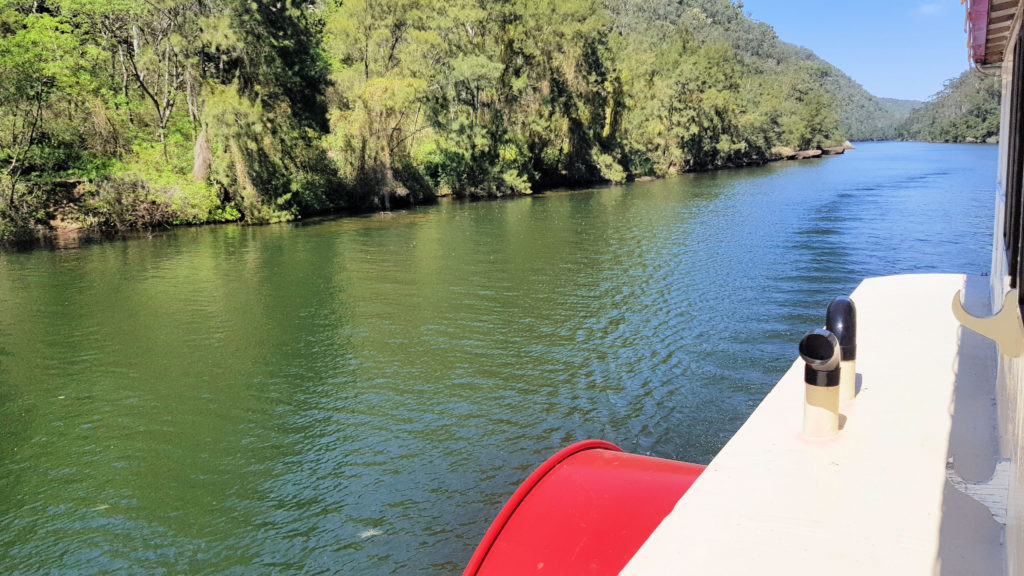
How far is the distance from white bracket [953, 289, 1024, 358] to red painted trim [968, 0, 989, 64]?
8.02ft

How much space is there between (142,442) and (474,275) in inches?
414

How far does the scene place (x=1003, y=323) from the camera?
243cm

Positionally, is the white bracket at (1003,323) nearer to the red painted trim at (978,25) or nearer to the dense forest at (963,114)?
the red painted trim at (978,25)

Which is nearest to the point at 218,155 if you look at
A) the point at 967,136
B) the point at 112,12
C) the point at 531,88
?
the point at 112,12

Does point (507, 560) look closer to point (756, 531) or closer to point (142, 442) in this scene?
point (756, 531)

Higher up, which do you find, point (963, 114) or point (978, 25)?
point (963, 114)

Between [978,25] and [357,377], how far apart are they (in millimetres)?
8780

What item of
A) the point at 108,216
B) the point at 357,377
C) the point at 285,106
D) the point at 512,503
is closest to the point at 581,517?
the point at 512,503

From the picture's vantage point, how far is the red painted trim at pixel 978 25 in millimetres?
4067

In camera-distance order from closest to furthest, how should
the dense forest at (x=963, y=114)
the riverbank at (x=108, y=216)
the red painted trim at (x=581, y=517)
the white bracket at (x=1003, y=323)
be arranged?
the white bracket at (x=1003, y=323)
the red painted trim at (x=581, y=517)
the riverbank at (x=108, y=216)
the dense forest at (x=963, y=114)

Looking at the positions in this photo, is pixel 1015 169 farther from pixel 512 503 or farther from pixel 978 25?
pixel 512 503

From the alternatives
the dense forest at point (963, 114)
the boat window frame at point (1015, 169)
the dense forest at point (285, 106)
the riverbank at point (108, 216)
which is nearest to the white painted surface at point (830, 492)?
the boat window frame at point (1015, 169)

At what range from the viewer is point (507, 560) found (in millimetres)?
3801

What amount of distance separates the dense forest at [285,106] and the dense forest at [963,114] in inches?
4586
